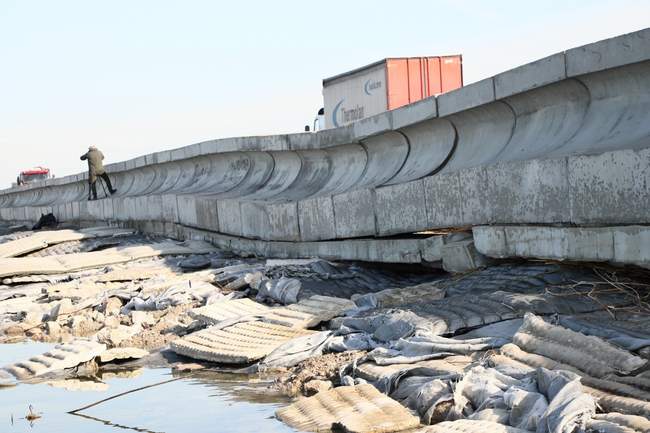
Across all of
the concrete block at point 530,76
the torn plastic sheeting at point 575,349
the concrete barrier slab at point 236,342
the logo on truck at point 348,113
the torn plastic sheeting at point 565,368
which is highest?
the logo on truck at point 348,113

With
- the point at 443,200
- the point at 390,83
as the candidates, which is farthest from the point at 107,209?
the point at 443,200

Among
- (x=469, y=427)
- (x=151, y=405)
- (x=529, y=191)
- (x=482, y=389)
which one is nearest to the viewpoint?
(x=469, y=427)

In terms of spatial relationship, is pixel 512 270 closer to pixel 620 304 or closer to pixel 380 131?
pixel 620 304

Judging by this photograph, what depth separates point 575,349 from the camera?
5.58 m

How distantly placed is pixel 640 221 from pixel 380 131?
175 inches

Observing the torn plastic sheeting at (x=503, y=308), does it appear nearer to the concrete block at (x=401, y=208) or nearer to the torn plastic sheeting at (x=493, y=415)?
the torn plastic sheeting at (x=493, y=415)

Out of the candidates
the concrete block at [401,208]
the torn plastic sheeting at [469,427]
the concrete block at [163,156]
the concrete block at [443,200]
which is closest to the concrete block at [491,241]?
the concrete block at [443,200]

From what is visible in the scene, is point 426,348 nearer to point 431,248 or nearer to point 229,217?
point 431,248

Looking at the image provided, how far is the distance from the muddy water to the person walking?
16063 mm

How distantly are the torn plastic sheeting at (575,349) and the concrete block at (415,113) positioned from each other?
417 centimetres

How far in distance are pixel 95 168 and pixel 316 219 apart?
502 inches

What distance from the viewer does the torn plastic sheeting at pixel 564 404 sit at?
4.42 m

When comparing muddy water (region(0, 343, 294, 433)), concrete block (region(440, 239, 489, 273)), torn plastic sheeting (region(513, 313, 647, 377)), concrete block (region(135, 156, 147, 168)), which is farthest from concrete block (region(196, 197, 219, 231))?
torn plastic sheeting (region(513, 313, 647, 377))

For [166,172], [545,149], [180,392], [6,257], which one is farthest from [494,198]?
[166,172]
